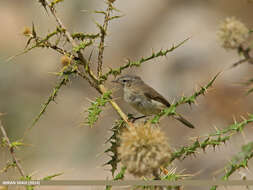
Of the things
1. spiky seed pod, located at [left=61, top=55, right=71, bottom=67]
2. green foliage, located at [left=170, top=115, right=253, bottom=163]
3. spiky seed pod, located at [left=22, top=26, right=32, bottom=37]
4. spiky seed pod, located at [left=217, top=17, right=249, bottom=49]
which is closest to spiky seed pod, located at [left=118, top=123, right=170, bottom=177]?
green foliage, located at [left=170, top=115, right=253, bottom=163]

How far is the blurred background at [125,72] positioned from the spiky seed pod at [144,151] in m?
8.51

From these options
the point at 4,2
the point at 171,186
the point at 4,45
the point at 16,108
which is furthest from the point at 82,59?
the point at 4,2

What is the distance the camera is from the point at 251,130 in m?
10.7

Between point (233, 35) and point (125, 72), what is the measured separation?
30.2ft

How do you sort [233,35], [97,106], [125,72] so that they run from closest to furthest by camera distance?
1. [233,35]
2. [97,106]
3. [125,72]

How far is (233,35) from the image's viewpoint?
182 centimetres

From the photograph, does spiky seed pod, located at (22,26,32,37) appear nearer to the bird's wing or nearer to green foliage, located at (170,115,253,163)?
green foliage, located at (170,115,253,163)

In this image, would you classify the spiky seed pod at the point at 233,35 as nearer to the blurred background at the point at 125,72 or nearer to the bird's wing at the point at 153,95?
the bird's wing at the point at 153,95

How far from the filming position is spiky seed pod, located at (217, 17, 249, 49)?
181cm

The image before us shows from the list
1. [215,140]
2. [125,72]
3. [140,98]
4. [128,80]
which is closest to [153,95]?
[140,98]

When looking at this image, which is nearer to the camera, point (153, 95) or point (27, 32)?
point (27, 32)

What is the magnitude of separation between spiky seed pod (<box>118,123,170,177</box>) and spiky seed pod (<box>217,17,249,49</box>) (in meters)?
0.52

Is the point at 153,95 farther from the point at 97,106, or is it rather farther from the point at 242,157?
the point at 242,157

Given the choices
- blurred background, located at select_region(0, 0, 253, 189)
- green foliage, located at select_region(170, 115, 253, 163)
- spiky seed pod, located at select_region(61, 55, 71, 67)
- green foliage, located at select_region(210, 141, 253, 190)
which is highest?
blurred background, located at select_region(0, 0, 253, 189)
